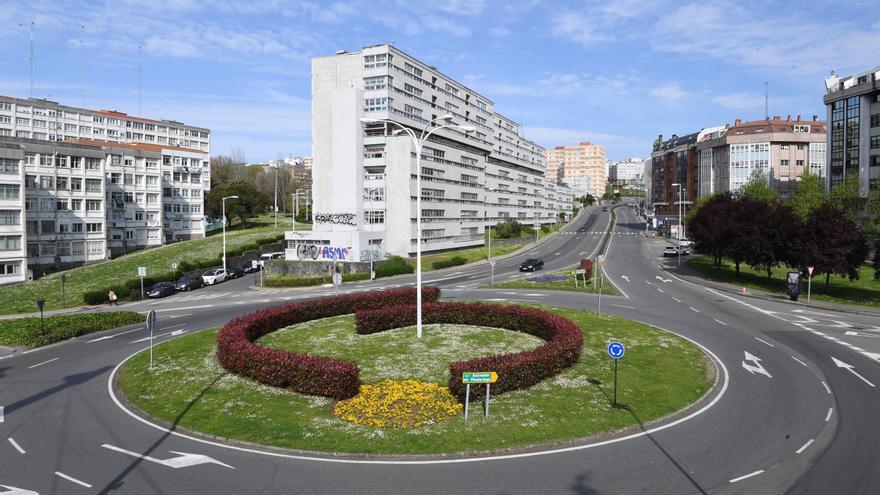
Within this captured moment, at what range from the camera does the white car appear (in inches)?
2547

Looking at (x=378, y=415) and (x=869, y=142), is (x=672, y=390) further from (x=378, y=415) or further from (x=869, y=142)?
(x=869, y=142)

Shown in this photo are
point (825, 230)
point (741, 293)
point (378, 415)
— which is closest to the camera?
point (378, 415)

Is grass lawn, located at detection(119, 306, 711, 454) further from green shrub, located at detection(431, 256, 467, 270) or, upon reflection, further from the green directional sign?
green shrub, located at detection(431, 256, 467, 270)

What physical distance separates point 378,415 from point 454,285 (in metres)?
39.0

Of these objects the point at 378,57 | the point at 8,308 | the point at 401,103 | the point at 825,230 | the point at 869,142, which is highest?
the point at 378,57

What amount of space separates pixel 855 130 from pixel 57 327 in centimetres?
9854

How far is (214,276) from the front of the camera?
2581 inches

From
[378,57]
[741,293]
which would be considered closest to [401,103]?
[378,57]

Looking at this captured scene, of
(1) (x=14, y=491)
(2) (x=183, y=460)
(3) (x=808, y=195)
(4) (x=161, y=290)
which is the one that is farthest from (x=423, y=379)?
(3) (x=808, y=195)

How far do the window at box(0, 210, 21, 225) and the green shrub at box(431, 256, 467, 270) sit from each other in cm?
5021

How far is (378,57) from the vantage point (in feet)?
260

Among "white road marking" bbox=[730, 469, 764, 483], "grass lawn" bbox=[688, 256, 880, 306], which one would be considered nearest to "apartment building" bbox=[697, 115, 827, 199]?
"grass lawn" bbox=[688, 256, 880, 306]

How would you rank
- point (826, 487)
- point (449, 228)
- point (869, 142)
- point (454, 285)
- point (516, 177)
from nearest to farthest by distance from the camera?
point (826, 487) → point (454, 285) → point (869, 142) → point (449, 228) → point (516, 177)

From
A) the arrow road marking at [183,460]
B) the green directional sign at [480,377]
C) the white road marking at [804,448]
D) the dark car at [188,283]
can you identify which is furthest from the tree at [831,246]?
the dark car at [188,283]
